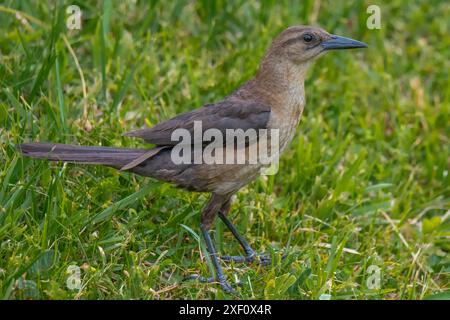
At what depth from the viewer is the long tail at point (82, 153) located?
14.8 feet

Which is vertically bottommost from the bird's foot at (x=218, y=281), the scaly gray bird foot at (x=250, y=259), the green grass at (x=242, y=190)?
the bird's foot at (x=218, y=281)

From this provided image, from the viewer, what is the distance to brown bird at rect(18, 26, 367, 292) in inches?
181

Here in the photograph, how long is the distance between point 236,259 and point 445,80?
299 centimetres

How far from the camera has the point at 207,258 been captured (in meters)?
4.55

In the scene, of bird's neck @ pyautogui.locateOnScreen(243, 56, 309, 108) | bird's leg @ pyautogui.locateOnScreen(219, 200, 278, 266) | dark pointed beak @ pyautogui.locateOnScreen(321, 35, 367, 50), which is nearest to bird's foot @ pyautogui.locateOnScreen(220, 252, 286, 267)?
bird's leg @ pyautogui.locateOnScreen(219, 200, 278, 266)

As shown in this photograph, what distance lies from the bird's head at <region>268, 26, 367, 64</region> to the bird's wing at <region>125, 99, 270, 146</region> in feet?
1.29

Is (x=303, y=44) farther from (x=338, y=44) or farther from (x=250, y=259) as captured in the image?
(x=250, y=259)

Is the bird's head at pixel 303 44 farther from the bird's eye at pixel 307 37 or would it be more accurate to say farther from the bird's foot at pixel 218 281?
the bird's foot at pixel 218 281

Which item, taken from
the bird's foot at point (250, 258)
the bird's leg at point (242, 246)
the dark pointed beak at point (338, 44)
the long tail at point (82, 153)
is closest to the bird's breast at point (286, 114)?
the dark pointed beak at point (338, 44)

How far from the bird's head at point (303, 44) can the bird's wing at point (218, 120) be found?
0.39 m

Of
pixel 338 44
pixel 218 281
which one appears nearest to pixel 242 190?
pixel 218 281

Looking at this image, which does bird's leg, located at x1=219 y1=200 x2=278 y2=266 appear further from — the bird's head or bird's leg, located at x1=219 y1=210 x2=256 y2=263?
the bird's head
